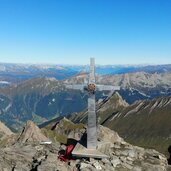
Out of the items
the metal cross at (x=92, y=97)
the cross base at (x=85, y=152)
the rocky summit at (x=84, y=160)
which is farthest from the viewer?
the metal cross at (x=92, y=97)

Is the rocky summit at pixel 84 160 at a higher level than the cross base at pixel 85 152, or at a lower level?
lower

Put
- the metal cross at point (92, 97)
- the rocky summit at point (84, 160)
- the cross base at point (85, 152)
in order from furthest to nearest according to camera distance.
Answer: the metal cross at point (92, 97) → the cross base at point (85, 152) → the rocky summit at point (84, 160)

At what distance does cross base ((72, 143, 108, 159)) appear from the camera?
2378 inches

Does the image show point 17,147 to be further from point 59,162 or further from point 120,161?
point 120,161

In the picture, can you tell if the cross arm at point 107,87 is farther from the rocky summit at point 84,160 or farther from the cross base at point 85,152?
the cross base at point 85,152

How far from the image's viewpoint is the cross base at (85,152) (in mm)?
60397

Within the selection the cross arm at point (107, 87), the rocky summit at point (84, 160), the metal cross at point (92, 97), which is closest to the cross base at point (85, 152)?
the rocky summit at point (84, 160)

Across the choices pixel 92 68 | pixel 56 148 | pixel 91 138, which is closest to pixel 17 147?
pixel 56 148

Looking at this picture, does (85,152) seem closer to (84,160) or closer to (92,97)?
(84,160)

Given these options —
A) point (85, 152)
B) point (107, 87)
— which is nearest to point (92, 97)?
point (107, 87)

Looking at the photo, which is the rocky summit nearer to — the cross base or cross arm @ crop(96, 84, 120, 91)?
the cross base

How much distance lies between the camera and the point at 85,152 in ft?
203

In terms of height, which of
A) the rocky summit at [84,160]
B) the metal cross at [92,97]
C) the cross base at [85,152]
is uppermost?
the metal cross at [92,97]

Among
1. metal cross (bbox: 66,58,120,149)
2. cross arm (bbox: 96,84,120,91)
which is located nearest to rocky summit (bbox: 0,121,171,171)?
metal cross (bbox: 66,58,120,149)
